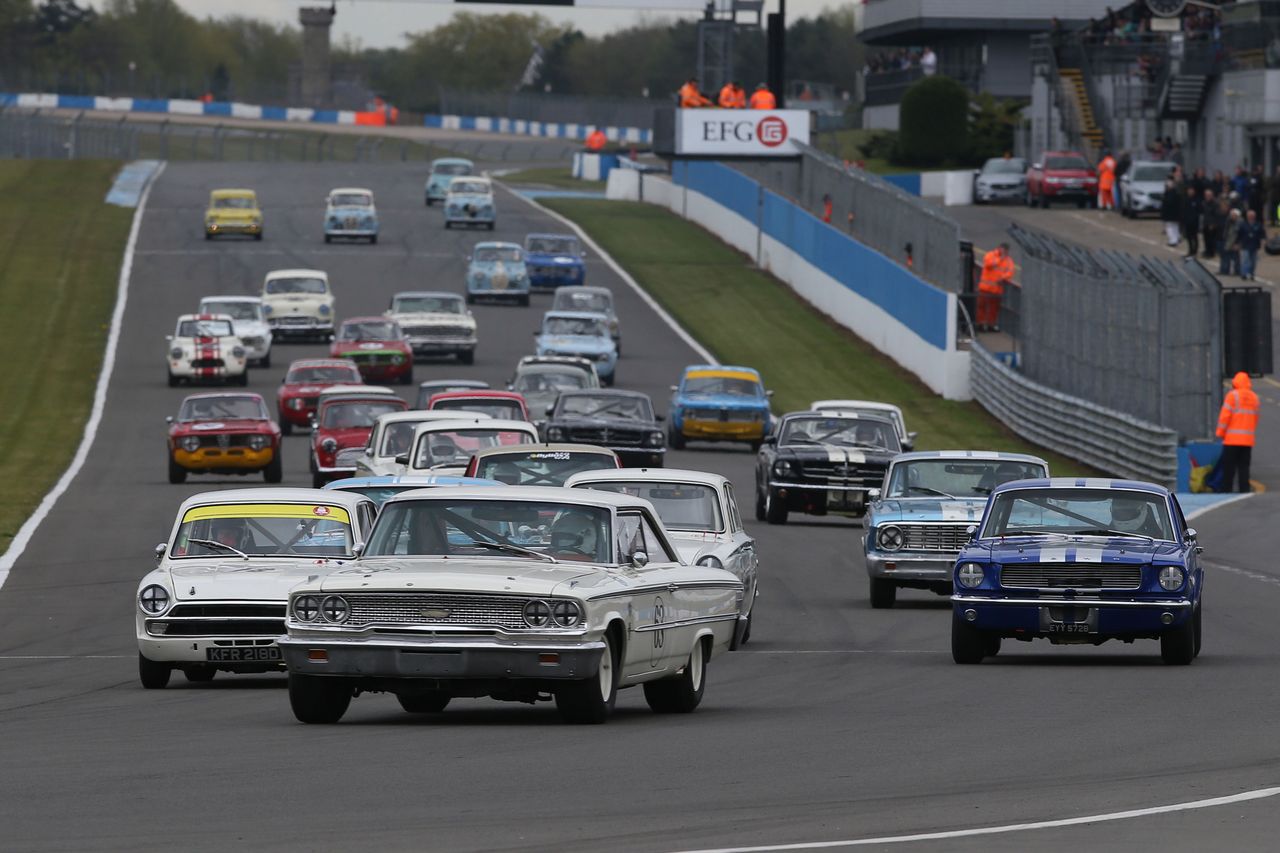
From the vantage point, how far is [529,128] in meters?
143

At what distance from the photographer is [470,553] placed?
1226 centimetres

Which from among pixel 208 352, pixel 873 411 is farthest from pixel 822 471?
pixel 208 352

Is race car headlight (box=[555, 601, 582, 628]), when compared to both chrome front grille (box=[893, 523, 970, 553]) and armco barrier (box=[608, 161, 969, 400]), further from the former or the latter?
armco barrier (box=[608, 161, 969, 400])

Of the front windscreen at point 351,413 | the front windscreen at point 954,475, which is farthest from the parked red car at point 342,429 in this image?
the front windscreen at point 954,475

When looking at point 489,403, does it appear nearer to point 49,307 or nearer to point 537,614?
point 537,614

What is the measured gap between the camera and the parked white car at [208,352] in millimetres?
44625

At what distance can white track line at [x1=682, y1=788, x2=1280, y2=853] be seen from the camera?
27.9ft

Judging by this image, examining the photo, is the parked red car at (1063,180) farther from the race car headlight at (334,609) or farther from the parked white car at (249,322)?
the race car headlight at (334,609)

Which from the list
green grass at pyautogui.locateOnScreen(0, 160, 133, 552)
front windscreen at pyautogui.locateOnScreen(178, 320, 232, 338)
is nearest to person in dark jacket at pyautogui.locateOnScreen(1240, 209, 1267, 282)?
front windscreen at pyautogui.locateOnScreen(178, 320, 232, 338)

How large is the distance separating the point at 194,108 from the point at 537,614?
14163cm

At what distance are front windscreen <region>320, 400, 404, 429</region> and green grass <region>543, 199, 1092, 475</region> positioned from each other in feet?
32.9

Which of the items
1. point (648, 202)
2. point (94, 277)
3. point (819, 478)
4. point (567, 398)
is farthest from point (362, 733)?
point (648, 202)

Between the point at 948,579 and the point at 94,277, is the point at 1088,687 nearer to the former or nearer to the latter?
the point at 948,579

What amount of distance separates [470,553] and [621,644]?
93 centimetres
